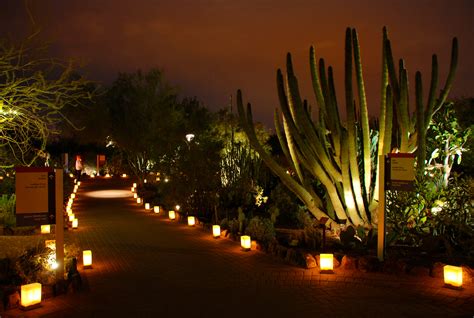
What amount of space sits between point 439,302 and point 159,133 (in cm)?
1883

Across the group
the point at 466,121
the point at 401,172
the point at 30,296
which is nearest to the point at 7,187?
the point at 30,296

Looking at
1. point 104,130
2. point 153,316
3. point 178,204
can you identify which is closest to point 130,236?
point 178,204

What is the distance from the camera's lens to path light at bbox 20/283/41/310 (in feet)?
18.1

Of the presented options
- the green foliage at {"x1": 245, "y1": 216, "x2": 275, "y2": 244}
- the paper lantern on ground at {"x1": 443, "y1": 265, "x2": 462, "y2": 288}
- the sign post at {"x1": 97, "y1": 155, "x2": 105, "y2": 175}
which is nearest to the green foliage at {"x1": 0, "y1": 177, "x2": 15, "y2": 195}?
the green foliage at {"x1": 245, "y1": 216, "x2": 275, "y2": 244}

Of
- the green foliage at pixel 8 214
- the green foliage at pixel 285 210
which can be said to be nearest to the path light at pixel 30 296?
the green foliage at pixel 8 214

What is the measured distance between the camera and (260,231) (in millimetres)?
9469

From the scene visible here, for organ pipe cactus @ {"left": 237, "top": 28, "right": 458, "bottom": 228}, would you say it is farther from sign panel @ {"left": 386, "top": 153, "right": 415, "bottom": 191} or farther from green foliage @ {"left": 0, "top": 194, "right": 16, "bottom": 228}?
green foliage @ {"left": 0, "top": 194, "right": 16, "bottom": 228}

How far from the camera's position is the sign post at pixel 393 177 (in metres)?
7.04

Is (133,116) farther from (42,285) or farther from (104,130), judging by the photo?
(42,285)

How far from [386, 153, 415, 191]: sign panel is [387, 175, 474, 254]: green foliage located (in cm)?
112

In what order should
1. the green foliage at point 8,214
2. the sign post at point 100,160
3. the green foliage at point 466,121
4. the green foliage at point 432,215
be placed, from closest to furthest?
the green foliage at point 432,215 < the green foliage at point 8,214 < the green foliage at point 466,121 < the sign post at point 100,160

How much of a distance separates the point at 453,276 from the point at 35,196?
5.58 meters

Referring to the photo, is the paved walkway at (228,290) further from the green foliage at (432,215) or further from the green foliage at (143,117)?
the green foliage at (143,117)

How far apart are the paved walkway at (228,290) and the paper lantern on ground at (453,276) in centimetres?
13
